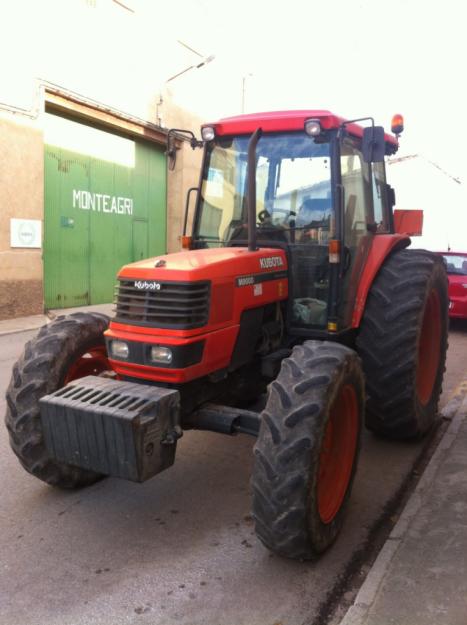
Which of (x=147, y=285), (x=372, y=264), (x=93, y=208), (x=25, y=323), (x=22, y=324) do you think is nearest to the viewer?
(x=147, y=285)

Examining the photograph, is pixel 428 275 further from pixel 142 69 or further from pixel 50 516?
pixel 142 69

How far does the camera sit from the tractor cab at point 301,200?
4.02 meters

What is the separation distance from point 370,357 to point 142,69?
437 inches

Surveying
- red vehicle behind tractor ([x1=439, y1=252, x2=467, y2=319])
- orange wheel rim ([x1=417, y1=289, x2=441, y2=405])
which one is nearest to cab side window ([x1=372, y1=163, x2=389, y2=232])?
orange wheel rim ([x1=417, y1=289, x2=441, y2=405])

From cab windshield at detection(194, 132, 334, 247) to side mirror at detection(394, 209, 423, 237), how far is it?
1.74 m

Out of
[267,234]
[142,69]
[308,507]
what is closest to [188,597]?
[308,507]

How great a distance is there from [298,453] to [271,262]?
4.87ft

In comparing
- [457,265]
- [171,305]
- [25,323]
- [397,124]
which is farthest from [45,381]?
[457,265]

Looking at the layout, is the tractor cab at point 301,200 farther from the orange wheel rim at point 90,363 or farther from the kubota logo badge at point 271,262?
the orange wheel rim at point 90,363

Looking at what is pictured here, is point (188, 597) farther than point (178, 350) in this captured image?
No

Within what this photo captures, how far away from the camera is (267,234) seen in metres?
4.18

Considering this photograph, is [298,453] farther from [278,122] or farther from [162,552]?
[278,122]

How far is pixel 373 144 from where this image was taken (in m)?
3.88

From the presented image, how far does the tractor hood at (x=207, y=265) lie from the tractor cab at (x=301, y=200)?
239 mm
